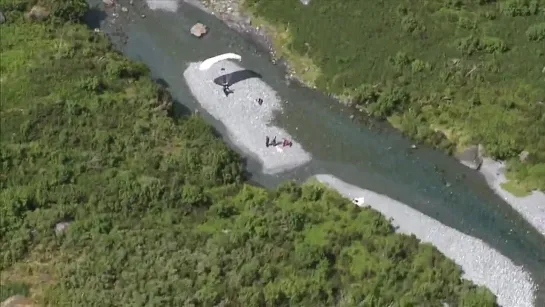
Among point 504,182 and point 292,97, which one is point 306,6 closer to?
point 292,97

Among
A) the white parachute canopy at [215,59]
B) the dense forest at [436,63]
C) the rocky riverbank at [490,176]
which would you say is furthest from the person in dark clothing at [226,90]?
the dense forest at [436,63]

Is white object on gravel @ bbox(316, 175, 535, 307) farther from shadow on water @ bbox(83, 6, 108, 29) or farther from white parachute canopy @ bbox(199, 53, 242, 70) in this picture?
shadow on water @ bbox(83, 6, 108, 29)

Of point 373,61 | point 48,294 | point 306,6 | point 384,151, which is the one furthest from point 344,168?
point 48,294

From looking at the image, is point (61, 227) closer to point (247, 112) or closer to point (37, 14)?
point (247, 112)

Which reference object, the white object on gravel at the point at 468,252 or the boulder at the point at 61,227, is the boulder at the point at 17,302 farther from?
the white object on gravel at the point at 468,252

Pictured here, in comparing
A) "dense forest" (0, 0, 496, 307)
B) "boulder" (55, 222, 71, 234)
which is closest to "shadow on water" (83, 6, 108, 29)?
"dense forest" (0, 0, 496, 307)
